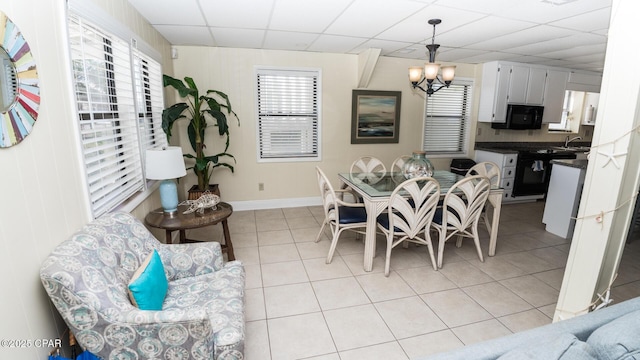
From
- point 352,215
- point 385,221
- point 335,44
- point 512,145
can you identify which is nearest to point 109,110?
point 352,215

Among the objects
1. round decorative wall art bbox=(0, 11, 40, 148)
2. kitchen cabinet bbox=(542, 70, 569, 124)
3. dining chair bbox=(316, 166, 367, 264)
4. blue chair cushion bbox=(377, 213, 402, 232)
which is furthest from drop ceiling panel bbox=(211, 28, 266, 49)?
kitchen cabinet bbox=(542, 70, 569, 124)

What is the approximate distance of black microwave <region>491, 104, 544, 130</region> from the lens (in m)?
4.98

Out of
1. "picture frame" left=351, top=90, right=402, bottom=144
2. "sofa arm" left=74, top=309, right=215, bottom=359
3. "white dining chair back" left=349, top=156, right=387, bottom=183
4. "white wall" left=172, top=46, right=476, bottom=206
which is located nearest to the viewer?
"sofa arm" left=74, top=309, right=215, bottom=359

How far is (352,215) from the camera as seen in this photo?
297 centimetres

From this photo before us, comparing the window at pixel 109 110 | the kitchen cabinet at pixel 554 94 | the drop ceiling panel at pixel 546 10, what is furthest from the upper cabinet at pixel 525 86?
the window at pixel 109 110

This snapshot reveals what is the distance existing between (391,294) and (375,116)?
121 inches

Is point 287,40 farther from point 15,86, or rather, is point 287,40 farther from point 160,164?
point 15,86

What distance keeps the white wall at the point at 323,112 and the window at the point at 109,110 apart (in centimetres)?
124

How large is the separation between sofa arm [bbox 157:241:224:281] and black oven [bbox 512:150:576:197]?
4.89m

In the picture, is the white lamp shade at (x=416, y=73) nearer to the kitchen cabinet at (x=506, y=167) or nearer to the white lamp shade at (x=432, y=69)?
the white lamp shade at (x=432, y=69)

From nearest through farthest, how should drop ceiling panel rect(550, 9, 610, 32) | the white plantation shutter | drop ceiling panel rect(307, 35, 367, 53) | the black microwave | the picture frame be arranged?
drop ceiling panel rect(550, 9, 610, 32) < the white plantation shutter < drop ceiling panel rect(307, 35, 367, 53) < the picture frame < the black microwave

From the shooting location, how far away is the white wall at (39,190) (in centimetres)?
113

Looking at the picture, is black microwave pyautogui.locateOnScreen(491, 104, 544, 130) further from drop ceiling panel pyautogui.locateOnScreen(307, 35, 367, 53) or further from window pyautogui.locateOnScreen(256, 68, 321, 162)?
window pyautogui.locateOnScreen(256, 68, 321, 162)

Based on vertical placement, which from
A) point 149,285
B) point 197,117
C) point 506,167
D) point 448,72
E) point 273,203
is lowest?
point 273,203
